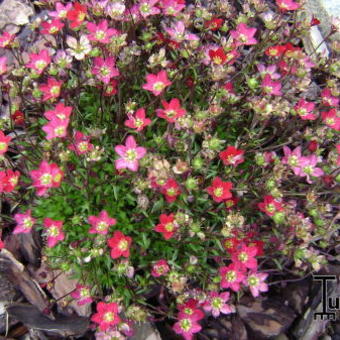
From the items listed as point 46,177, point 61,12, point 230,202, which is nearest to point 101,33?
point 61,12

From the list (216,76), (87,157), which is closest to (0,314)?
(87,157)

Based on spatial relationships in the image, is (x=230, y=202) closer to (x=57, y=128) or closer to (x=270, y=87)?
(x=270, y=87)

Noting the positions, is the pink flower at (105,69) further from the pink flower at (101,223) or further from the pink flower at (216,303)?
the pink flower at (216,303)

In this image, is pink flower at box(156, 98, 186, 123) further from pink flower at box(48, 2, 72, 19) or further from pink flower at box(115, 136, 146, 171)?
pink flower at box(48, 2, 72, 19)

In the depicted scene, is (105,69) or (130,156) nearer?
(130,156)

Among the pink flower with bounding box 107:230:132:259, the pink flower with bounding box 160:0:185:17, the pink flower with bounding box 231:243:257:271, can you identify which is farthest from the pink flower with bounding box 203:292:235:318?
the pink flower with bounding box 160:0:185:17

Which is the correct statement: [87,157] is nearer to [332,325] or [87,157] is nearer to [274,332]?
[274,332]
